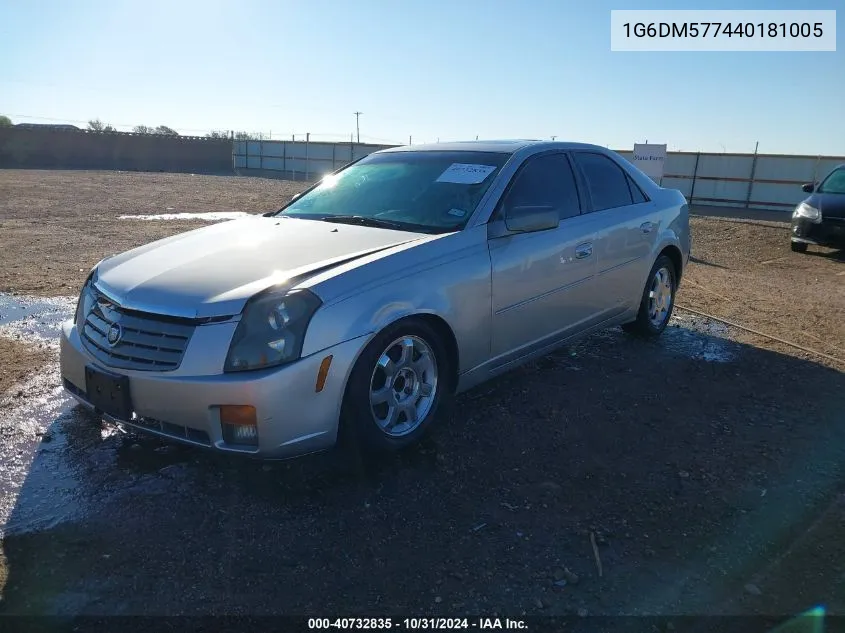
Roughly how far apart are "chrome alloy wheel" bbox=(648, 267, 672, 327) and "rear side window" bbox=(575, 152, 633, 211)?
84 centimetres

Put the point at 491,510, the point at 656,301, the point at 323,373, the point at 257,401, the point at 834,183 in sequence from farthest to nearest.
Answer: the point at 834,183, the point at 656,301, the point at 491,510, the point at 323,373, the point at 257,401

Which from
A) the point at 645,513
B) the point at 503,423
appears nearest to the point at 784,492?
the point at 645,513

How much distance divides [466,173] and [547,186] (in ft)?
1.96

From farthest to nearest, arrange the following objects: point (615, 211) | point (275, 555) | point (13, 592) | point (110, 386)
→ point (615, 211), point (110, 386), point (275, 555), point (13, 592)

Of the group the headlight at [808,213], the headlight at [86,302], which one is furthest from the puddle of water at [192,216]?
the headlight at [808,213]

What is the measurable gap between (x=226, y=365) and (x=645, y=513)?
6.48 ft

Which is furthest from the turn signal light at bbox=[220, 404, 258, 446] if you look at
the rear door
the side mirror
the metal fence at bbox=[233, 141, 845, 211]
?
the metal fence at bbox=[233, 141, 845, 211]

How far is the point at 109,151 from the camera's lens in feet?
139

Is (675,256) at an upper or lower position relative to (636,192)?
lower

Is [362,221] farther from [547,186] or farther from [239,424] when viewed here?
[239,424]

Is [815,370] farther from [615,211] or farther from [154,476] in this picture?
[154,476]

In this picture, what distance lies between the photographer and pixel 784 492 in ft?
10.4

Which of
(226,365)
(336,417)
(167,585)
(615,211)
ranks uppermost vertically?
(615,211)

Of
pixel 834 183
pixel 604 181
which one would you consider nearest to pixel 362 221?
pixel 604 181
